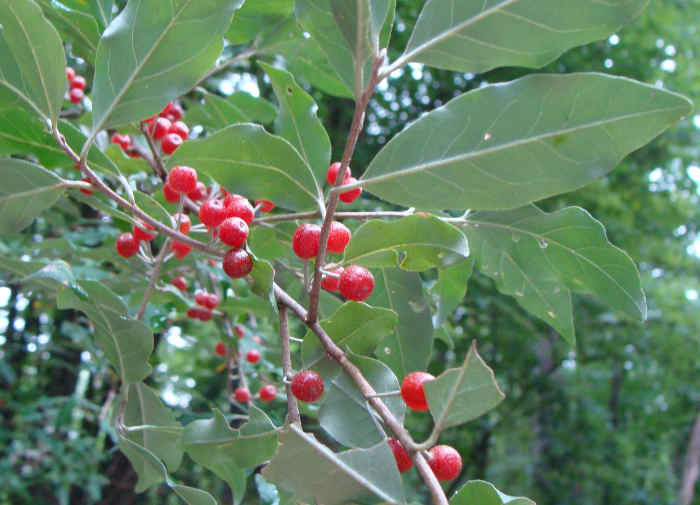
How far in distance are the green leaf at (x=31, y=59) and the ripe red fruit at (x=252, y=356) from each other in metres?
1.26

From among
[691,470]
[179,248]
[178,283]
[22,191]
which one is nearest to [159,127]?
[179,248]

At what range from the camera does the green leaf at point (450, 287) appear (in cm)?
121

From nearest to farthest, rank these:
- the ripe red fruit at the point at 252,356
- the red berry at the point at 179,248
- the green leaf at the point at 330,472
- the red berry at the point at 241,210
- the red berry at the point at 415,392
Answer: the green leaf at the point at 330,472 → the red berry at the point at 415,392 → the red berry at the point at 241,210 → the red berry at the point at 179,248 → the ripe red fruit at the point at 252,356

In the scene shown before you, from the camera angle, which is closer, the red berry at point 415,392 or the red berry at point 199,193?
the red berry at point 415,392

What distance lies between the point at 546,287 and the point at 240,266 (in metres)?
0.60

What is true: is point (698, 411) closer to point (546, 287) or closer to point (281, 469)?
point (546, 287)

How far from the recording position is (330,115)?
495cm

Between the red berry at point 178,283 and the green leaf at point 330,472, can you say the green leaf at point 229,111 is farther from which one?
the green leaf at point 330,472

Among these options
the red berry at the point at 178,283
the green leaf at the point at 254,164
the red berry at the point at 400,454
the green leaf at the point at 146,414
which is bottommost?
the red berry at the point at 178,283

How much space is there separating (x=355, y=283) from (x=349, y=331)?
74 millimetres

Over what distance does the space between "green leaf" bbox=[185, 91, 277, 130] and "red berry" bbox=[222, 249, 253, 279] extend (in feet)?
2.54

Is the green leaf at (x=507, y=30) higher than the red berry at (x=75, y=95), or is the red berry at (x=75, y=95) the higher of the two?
the green leaf at (x=507, y=30)

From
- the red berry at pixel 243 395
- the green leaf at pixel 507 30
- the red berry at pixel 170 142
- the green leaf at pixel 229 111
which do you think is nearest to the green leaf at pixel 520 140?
the green leaf at pixel 507 30

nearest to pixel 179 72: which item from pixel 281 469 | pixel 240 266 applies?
pixel 240 266
